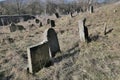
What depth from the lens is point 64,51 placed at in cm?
785

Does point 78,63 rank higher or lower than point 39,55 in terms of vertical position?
lower

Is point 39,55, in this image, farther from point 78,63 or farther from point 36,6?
point 36,6

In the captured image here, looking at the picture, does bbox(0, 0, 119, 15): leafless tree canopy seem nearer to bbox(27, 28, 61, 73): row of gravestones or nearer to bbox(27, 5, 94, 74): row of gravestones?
bbox(27, 5, 94, 74): row of gravestones

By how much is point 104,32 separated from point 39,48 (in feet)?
12.7

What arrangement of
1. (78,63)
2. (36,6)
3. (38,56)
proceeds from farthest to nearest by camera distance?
(36,6) < (38,56) < (78,63)

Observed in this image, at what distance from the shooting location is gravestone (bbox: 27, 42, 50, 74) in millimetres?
6286

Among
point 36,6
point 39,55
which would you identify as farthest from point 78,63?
point 36,6

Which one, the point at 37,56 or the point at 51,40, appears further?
the point at 51,40

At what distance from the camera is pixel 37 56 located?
21.1ft

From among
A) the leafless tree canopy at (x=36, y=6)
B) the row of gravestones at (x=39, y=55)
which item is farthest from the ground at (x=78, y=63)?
the leafless tree canopy at (x=36, y=6)

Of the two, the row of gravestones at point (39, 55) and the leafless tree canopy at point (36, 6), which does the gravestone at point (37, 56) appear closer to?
the row of gravestones at point (39, 55)

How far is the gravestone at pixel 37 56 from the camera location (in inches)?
247

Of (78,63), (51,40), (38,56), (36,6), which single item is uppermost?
(36,6)

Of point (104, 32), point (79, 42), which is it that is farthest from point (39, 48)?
point (104, 32)
